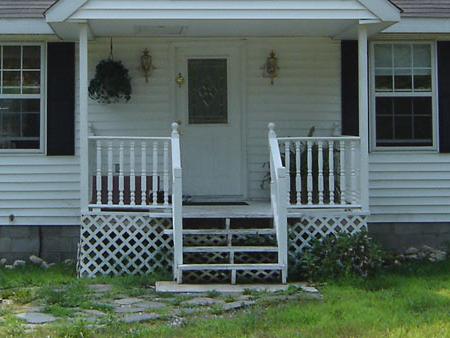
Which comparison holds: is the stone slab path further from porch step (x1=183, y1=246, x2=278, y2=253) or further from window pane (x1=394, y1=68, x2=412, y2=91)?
window pane (x1=394, y1=68, x2=412, y2=91)

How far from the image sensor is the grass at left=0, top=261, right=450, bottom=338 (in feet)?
20.3

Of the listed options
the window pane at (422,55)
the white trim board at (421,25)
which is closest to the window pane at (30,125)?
the white trim board at (421,25)

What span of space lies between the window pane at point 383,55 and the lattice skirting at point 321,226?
2652 mm

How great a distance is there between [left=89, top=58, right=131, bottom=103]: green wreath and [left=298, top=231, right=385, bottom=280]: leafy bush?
3687 mm

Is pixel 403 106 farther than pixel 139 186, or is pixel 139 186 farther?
pixel 403 106

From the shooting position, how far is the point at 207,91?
1104 cm

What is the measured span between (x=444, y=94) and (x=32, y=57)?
603 centimetres

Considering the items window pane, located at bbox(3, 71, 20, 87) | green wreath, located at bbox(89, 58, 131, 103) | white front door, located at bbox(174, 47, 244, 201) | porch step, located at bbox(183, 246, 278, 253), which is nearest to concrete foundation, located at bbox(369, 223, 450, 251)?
white front door, located at bbox(174, 47, 244, 201)

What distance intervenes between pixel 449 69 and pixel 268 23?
3.00m

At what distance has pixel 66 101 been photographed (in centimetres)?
1062

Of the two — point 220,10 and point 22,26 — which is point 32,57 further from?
point 220,10

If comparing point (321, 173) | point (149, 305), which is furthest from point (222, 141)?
point (149, 305)

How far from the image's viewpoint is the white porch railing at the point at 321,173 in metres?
9.45

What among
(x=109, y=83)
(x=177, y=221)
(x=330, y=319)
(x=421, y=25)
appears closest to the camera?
(x=330, y=319)
